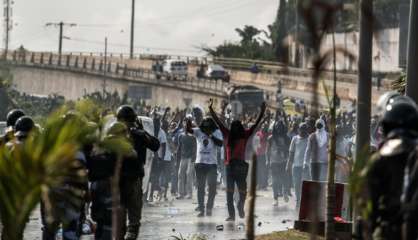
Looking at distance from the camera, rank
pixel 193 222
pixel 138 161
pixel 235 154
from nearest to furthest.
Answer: pixel 138 161, pixel 235 154, pixel 193 222

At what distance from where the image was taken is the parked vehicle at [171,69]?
9751cm

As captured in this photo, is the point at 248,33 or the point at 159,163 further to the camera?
the point at 248,33

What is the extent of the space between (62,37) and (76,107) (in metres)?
137

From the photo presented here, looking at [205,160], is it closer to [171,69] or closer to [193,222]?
[193,222]

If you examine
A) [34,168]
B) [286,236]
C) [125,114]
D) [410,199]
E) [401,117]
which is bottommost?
[286,236]

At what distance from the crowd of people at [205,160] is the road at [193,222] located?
1.09 ft

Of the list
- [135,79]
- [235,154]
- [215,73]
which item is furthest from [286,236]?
[135,79]

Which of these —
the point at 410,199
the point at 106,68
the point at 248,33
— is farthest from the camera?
the point at 248,33

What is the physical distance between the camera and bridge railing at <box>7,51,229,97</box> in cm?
8706

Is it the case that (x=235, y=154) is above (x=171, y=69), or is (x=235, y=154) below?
below

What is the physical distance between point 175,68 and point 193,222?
8047 cm

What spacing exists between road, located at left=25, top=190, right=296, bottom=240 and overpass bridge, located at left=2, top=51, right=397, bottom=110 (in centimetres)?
3829

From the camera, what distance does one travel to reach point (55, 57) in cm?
11506

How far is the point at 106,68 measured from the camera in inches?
4141
